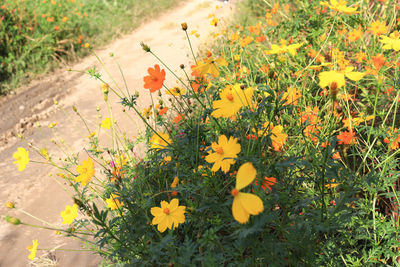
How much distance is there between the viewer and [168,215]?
1.08 meters

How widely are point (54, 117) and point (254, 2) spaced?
12.7 ft

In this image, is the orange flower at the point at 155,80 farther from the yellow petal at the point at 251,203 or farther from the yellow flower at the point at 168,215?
the yellow petal at the point at 251,203

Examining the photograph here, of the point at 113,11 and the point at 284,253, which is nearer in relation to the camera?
the point at 284,253

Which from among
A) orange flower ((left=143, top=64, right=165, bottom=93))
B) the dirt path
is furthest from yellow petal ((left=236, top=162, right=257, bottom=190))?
the dirt path

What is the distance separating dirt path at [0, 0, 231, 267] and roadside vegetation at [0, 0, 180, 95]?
319 mm

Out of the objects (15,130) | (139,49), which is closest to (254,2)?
(139,49)

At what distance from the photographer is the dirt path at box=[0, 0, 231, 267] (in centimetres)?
219

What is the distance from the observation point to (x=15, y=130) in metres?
3.63

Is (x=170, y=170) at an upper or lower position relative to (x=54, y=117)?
upper

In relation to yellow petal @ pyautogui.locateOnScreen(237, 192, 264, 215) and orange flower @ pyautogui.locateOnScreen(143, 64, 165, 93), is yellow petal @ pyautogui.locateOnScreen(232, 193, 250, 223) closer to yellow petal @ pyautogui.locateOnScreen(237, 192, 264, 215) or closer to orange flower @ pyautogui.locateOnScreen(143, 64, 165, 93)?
yellow petal @ pyautogui.locateOnScreen(237, 192, 264, 215)

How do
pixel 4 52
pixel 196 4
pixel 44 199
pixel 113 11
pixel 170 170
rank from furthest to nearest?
pixel 196 4 < pixel 113 11 < pixel 4 52 < pixel 44 199 < pixel 170 170

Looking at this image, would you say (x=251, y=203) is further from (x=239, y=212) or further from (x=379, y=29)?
(x=379, y=29)

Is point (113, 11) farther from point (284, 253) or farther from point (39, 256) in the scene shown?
point (284, 253)

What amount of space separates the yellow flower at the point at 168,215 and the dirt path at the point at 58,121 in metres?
1.04
